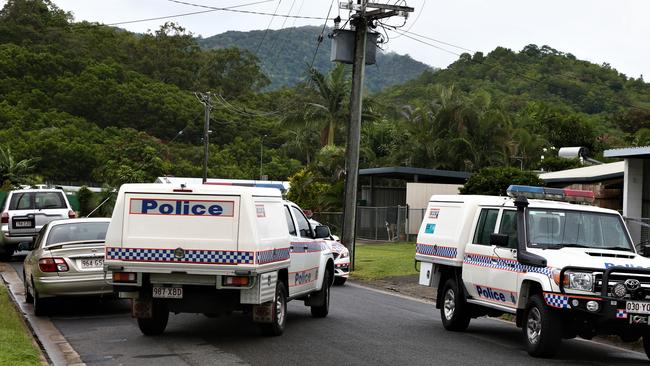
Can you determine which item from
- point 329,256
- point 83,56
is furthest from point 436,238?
point 83,56

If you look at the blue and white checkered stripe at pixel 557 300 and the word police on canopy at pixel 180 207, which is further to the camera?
the word police on canopy at pixel 180 207

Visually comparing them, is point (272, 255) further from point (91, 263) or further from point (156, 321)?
point (91, 263)

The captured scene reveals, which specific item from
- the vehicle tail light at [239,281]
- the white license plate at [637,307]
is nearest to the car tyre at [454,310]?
the white license plate at [637,307]

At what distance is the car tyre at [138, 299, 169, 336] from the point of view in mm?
12802

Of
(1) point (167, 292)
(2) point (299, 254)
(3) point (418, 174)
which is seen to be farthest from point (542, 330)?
(3) point (418, 174)

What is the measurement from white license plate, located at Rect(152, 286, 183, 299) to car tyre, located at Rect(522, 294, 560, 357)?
15.0ft

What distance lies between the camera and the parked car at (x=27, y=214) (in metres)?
26.8

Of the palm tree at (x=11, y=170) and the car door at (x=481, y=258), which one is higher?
the palm tree at (x=11, y=170)

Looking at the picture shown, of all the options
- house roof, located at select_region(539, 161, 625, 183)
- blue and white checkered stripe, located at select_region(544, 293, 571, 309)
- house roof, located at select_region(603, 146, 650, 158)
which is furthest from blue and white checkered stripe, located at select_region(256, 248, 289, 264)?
house roof, located at select_region(539, 161, 625, 183)

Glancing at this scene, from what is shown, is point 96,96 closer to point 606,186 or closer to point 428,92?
point 428,92

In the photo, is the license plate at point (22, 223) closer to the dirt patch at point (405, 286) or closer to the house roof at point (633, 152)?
the dirt patch at point (405, 286)

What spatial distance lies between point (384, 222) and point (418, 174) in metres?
3.13

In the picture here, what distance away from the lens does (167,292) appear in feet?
40.1

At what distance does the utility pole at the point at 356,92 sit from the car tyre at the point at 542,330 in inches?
596
